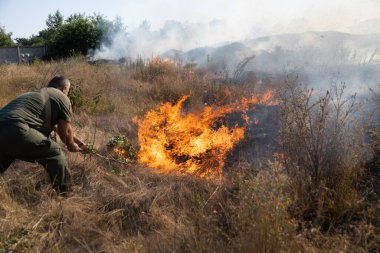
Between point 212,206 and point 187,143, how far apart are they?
2215 mm

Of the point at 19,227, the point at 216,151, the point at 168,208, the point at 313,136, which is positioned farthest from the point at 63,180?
the point at 313,136

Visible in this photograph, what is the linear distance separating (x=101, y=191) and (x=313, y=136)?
8.89 ft

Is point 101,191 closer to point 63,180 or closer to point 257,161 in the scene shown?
point 63,180

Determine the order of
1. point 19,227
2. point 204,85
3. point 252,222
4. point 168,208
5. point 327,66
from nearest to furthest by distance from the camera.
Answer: point 252,222 < point 19,227 < point 168,208 < point 204,85 < point 327,66

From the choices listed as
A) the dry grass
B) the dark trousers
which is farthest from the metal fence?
the dark trousers

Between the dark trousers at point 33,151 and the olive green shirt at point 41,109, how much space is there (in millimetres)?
146

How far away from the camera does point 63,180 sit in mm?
4195

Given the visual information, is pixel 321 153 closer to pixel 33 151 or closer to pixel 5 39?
pixel 33 151

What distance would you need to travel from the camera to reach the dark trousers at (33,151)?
3.89m

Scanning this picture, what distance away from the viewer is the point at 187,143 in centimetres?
570

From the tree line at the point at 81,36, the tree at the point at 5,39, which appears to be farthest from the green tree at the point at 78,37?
the tree at the point at 5,39

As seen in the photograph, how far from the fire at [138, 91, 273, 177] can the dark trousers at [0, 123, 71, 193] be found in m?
1.43

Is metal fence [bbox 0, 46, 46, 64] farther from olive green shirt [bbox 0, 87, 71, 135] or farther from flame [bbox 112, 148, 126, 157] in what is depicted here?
olive green shirt [bbox 0, 87, 71, 135]

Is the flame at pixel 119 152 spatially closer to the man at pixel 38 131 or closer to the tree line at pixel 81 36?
the man at pixel 38 131
